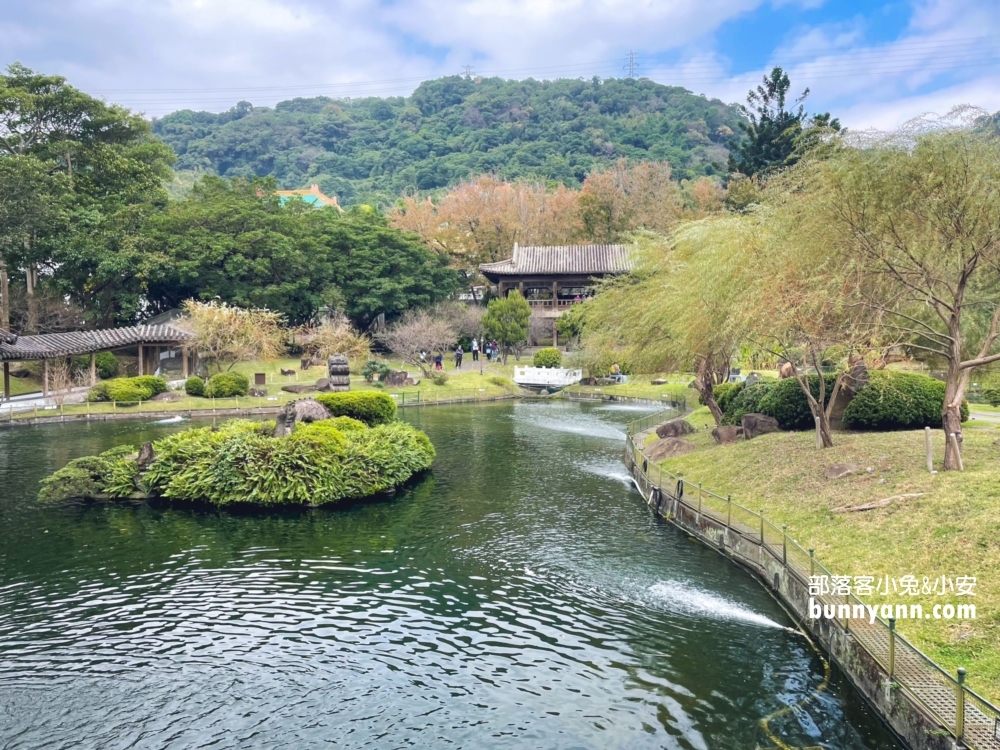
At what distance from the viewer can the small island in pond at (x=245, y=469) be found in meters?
19.0

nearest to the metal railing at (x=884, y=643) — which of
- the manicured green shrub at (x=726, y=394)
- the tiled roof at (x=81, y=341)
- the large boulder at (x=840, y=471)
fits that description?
the large boulder at (x=840, y=471)

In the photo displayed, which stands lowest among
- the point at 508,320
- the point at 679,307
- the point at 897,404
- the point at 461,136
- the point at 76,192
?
the point at 897,404

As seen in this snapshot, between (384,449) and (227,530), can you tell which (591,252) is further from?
(227,530)

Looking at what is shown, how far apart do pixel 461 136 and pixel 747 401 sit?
110 metres

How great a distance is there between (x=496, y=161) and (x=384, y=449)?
97076 mm

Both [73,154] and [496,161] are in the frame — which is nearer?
[73,154]

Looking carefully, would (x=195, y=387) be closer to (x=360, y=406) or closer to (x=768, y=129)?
(x=360, y=406)

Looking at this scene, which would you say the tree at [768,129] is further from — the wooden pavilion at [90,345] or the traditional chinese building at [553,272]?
the wooden pavilion at [90,345]

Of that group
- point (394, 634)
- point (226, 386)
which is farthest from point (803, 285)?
point (226, 386)

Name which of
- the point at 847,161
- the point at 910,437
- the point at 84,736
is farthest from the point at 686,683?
the point at 910,437

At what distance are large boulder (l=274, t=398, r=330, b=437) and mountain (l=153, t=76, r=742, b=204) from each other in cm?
7884

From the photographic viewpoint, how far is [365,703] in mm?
9156

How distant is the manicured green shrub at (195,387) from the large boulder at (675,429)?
26859 millimetres

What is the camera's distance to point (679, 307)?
21.1 meters
